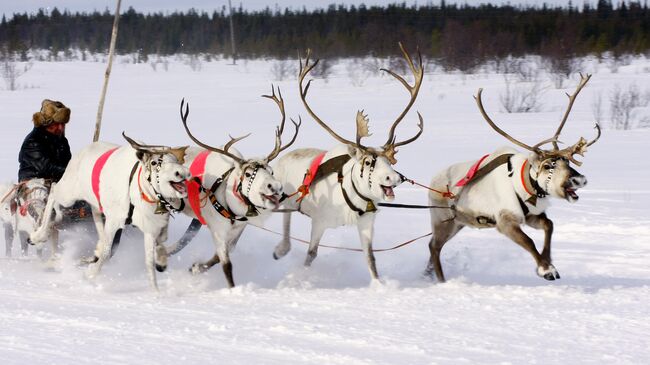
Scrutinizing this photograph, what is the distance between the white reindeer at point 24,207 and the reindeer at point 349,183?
2.30m

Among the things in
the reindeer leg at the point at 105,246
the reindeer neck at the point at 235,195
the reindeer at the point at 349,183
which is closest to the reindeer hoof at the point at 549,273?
the reindeer at the point at 349,183

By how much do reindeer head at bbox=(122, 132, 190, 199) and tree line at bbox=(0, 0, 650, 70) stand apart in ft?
99.3

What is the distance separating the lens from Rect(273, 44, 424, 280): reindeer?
841 centimetres

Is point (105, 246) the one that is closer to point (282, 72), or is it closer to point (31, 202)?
point (31, 202)

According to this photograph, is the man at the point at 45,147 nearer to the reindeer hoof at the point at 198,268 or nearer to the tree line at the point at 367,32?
the reindeer hoof at the point at 198,268

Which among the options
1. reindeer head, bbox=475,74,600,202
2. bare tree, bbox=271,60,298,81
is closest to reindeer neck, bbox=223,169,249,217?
reindeer head, bbox=475,74,600,202

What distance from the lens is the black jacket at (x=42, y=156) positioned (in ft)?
31.4

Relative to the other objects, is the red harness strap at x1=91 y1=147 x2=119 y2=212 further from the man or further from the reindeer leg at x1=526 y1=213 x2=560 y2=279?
the reindeer leg at x1=526 y1=213 x2=560 y2=279

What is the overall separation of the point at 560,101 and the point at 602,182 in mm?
13801

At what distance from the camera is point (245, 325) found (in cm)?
696

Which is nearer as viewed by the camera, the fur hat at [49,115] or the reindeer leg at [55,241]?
the reindeer leg at [55,241]

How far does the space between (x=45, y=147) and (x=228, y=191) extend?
228 cm

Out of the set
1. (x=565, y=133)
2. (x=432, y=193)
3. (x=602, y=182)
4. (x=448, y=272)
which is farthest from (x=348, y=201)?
(x=565, y=133)

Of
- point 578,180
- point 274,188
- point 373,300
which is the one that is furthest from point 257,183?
point 578,180
